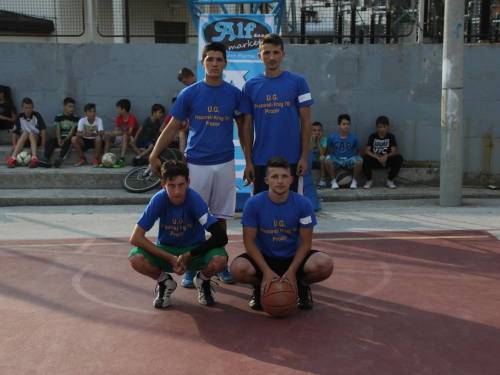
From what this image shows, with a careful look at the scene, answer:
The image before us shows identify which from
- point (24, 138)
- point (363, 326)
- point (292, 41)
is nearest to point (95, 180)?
point (24, 138)

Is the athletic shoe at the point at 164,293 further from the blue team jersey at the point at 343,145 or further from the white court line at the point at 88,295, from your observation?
the blue team jersey at the point at 343,145

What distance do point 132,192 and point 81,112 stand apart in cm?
246

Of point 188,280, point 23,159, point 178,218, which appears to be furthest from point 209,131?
point 23,159

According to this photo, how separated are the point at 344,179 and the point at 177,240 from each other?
5989 mm

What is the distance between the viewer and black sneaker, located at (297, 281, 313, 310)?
17.4 ft

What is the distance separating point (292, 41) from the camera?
12.4 meters

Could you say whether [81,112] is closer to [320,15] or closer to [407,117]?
[320,15]

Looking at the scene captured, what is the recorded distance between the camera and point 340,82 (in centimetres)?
1159

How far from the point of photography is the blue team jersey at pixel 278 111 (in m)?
5.86

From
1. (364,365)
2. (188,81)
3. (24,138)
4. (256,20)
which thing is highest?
(256,20)

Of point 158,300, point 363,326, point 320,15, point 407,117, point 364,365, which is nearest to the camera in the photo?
point 364,365

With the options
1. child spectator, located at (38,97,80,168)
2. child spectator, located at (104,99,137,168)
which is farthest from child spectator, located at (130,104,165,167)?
child spectator, located at (38,97,80,168)

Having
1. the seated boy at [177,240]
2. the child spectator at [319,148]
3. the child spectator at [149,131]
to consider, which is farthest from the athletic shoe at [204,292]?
the child spectator at [149,131]

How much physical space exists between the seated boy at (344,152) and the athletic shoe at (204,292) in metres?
5.85
